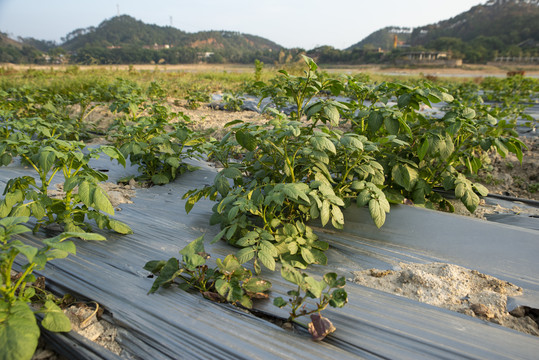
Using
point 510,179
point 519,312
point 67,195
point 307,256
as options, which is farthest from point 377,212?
point 510,179

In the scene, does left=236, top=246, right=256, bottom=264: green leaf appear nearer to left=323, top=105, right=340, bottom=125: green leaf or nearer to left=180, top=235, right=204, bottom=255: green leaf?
left=180, top=235, right=204, bottom=255: green leaf

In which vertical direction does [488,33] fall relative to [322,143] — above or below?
above

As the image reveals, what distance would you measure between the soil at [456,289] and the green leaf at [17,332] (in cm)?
122

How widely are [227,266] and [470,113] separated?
6.06 ft

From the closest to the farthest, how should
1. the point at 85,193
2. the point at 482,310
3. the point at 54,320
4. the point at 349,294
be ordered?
the point at 54,320 < the point at 482,310 < the point at 349,294 < the point at 85,193

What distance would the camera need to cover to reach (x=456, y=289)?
4.61 feet

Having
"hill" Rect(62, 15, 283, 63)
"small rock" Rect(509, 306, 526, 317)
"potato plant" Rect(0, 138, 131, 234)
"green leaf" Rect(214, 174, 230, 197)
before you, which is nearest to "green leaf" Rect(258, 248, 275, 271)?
"green leaf" Rect(214, 174, 230, 197)

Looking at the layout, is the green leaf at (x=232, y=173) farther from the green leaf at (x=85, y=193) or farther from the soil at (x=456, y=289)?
the soil at (x=456, y=289)

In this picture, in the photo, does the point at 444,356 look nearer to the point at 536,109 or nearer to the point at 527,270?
the point at 527,270

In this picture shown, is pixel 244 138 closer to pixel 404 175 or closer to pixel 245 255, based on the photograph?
pixel 245 255

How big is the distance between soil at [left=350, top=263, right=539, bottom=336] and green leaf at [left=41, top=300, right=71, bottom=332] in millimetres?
1154

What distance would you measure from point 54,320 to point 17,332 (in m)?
0.15

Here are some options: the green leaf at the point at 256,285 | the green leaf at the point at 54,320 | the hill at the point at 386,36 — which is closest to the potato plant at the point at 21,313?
the green leaf at the point at 54,320

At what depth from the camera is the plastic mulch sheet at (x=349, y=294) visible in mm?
1080
